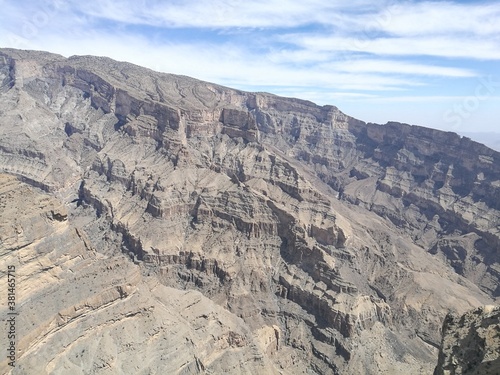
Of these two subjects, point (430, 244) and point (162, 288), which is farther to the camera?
point (430, 244)

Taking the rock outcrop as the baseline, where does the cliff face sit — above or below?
below

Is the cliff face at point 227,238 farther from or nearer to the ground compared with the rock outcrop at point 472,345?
nearer to the ground

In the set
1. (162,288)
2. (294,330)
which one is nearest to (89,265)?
(162,288)

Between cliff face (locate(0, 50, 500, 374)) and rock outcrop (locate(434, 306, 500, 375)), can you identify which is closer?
rock outcrop (locate(434, 306, 500, 375))

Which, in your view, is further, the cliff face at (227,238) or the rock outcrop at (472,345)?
the cliff face at (227,238)

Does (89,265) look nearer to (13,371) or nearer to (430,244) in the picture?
(13,371)
